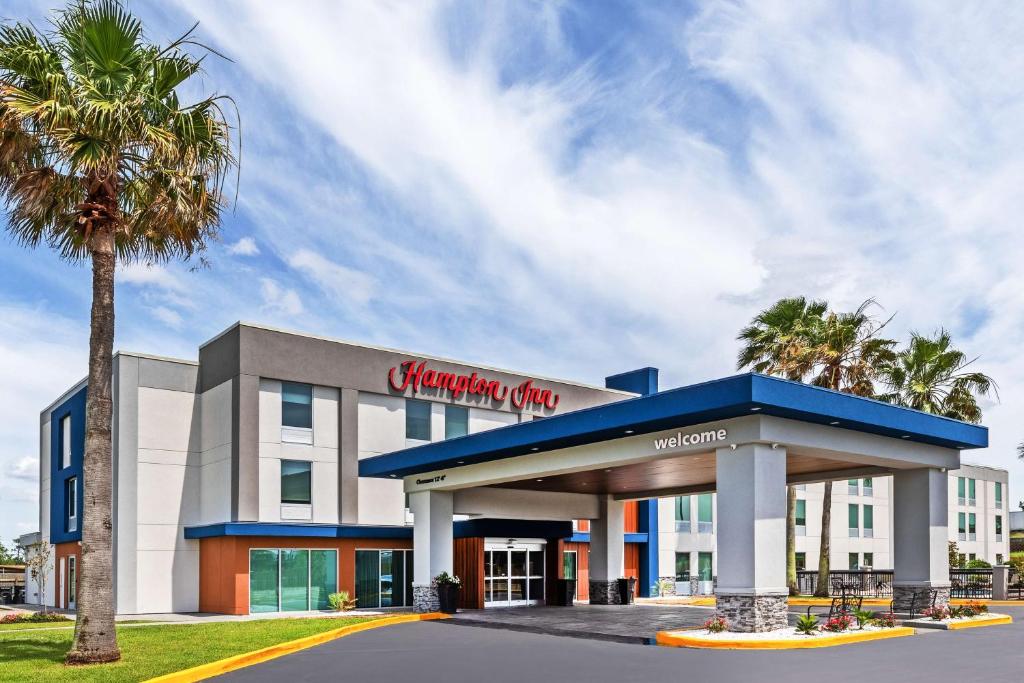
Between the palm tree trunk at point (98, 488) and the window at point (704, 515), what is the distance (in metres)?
36.2

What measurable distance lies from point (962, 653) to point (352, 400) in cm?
2309

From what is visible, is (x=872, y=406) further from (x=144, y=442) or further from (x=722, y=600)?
(x=144, y=442)

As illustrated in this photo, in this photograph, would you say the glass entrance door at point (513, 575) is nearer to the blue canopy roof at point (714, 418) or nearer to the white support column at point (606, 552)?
the white support column at point (606, 552)

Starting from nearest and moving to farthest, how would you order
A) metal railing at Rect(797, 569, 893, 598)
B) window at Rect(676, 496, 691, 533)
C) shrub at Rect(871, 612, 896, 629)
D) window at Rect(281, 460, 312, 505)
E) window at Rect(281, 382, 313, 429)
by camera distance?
1. shrub at Rect(871, 612, 896, 629)
2. window at Rect(281, 460, 312, 505)
3. window at Rect(281, 382, 313, 429)
4. metal railing at Rect(797, 569, 893, 598)
5. window at Rect(676, 496, 691, 533)

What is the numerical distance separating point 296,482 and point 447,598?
7753 mm

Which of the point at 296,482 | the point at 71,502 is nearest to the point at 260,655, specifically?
the point at 296,482

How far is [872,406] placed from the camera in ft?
72.9

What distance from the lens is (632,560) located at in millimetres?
46219

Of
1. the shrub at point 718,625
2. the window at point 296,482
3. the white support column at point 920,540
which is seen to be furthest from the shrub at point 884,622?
the window at point 296,482

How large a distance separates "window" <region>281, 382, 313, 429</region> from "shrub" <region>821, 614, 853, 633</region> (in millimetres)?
19935

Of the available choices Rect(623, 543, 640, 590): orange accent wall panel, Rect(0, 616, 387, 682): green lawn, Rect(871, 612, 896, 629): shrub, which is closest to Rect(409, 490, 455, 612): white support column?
Rect(0, 616, 387, 682): green lawn

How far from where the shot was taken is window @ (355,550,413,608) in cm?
3462

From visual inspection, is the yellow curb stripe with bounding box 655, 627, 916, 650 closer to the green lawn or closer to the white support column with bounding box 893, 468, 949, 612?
the white support column with bounding box 893, 468, 949, 612

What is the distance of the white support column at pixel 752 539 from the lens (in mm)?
20016
